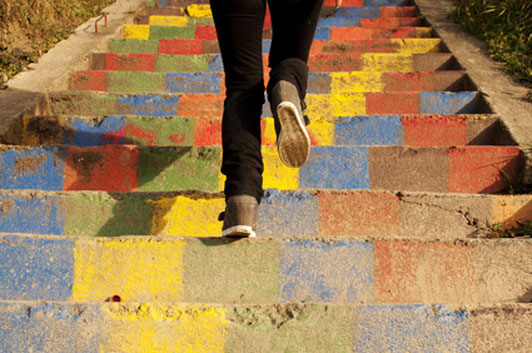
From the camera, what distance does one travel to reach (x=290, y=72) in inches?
67.7

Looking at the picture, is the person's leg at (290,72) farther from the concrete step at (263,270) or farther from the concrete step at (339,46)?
the concrete step at (339,46)

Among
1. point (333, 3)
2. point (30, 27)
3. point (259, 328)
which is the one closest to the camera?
point (259, 328)

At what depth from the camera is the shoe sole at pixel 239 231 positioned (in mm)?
1593

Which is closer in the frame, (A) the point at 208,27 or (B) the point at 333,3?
(A) the point at 208,27

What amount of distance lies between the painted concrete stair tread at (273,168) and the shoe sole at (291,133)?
62 cm

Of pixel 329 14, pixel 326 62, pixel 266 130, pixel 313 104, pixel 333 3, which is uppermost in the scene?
pixel 333 3

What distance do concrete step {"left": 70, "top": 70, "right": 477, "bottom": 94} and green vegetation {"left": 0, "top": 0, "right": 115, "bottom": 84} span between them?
1.70 ft

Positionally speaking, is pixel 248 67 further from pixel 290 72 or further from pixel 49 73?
pixel 49 73

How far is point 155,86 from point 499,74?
197cm

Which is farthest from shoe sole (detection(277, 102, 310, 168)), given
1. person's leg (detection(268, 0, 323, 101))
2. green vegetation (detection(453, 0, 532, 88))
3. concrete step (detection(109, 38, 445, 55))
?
concrete step (detection(109, 38, 445, 55))

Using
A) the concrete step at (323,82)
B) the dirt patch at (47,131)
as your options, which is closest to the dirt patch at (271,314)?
the dirt patch at (47,131)

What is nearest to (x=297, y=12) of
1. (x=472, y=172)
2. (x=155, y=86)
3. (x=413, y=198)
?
(x=413, y=198)

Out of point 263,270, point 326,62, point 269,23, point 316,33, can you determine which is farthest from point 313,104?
point 269,23

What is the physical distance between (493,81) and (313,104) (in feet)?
3.33
